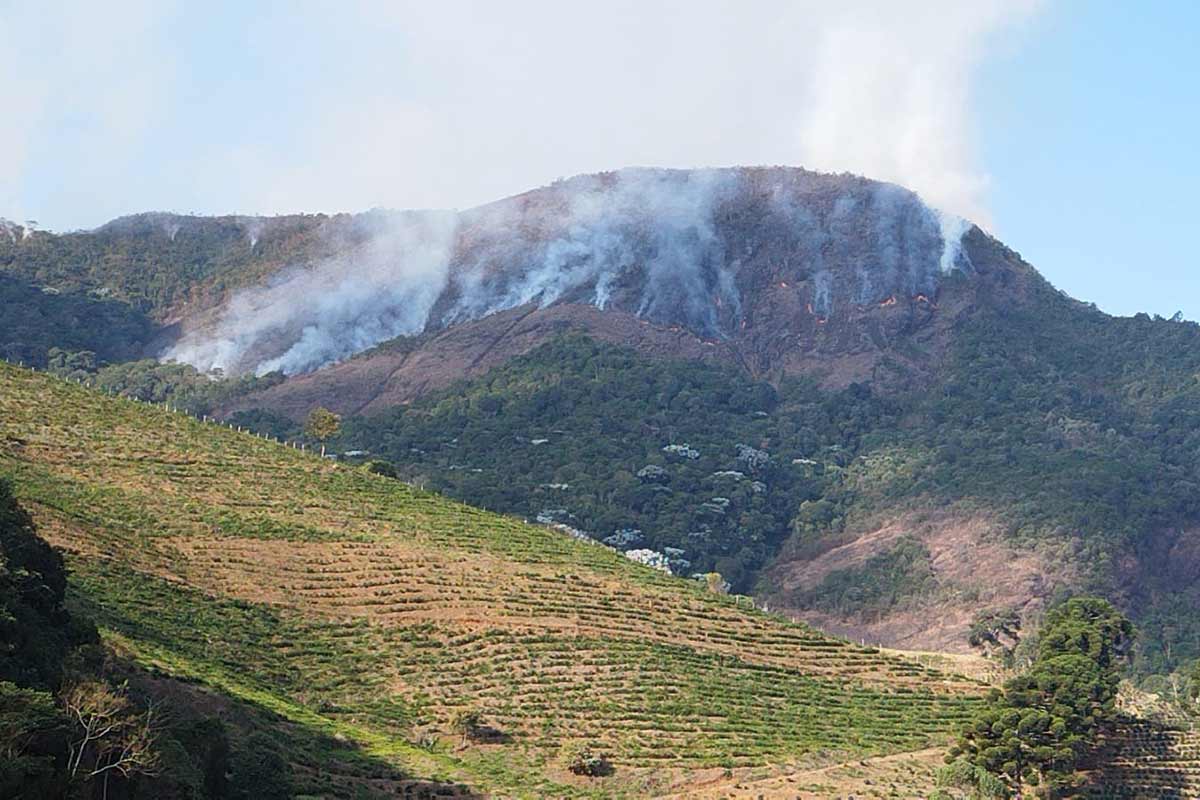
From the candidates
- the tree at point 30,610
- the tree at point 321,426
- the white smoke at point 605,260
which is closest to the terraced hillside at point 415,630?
the tree at point 30,610

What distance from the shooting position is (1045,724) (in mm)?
58062

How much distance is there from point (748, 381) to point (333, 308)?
53.7m

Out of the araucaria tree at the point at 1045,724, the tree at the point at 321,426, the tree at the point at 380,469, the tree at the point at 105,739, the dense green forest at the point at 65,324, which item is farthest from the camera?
the dense green forest at the point at 65,324

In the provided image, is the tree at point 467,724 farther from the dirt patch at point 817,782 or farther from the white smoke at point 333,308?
the white smoke at point 333,308

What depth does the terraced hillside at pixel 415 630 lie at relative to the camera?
56.1 m

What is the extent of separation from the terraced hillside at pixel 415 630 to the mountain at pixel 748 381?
143 ft

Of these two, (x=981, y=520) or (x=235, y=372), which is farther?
(x=235, y=372)

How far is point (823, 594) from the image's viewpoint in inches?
5054

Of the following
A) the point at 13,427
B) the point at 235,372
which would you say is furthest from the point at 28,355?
the point at 13,427

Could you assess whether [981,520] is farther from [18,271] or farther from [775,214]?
[18,271]

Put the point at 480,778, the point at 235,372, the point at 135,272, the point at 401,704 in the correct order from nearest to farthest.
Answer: the point at 480,778 → the point at 401,704 → the point at 235,372 → the point at 135,272

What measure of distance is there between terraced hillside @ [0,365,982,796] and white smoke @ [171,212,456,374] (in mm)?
92173

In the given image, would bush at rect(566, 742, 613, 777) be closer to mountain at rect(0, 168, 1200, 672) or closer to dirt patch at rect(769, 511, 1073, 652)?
dirt patch at rect(769, 511, 1073, 652)

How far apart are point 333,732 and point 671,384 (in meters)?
113
